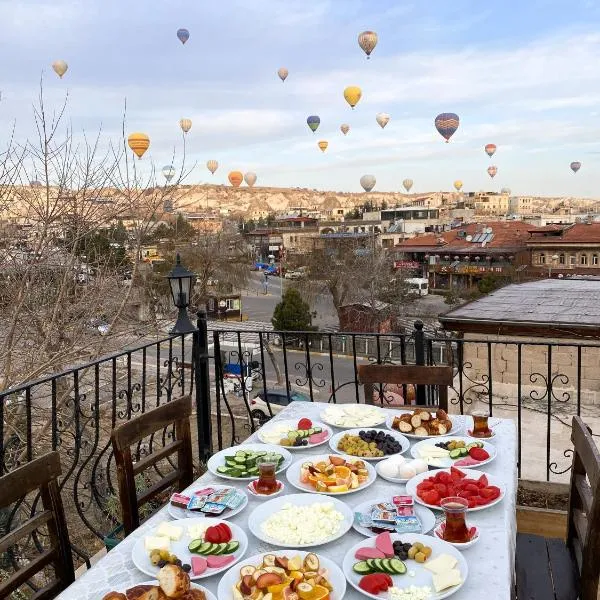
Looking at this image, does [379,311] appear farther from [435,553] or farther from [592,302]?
[435,553]

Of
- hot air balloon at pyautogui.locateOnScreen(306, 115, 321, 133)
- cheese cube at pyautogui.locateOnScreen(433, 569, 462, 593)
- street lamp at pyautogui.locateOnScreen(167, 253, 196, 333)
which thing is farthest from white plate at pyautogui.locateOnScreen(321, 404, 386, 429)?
hot air balloon at pyautogui.locateOnScreen(306, 115, 321, 133)

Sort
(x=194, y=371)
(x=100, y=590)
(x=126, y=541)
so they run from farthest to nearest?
(x=194, y=371)
(x=126, y=541)
(x=100, y=590)

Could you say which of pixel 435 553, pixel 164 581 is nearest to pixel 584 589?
pixel 435 553

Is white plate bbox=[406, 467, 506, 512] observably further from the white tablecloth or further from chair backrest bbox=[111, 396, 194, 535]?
chair backrest bbox=[111, 396, 194, 535]

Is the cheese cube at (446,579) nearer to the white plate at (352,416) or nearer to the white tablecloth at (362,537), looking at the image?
the white tablecloth at (362,537)

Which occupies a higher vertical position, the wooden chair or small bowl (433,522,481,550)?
small bowl (433,522,481,550)

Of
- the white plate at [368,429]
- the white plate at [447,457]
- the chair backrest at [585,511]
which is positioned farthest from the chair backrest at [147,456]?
the chair backrest at [585,511]

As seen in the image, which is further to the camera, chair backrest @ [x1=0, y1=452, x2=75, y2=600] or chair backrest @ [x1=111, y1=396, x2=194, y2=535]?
chair backrest @ [x1=111, y1=396, x2=194, y2=535]

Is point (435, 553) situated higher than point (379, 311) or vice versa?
point (435, 553)
